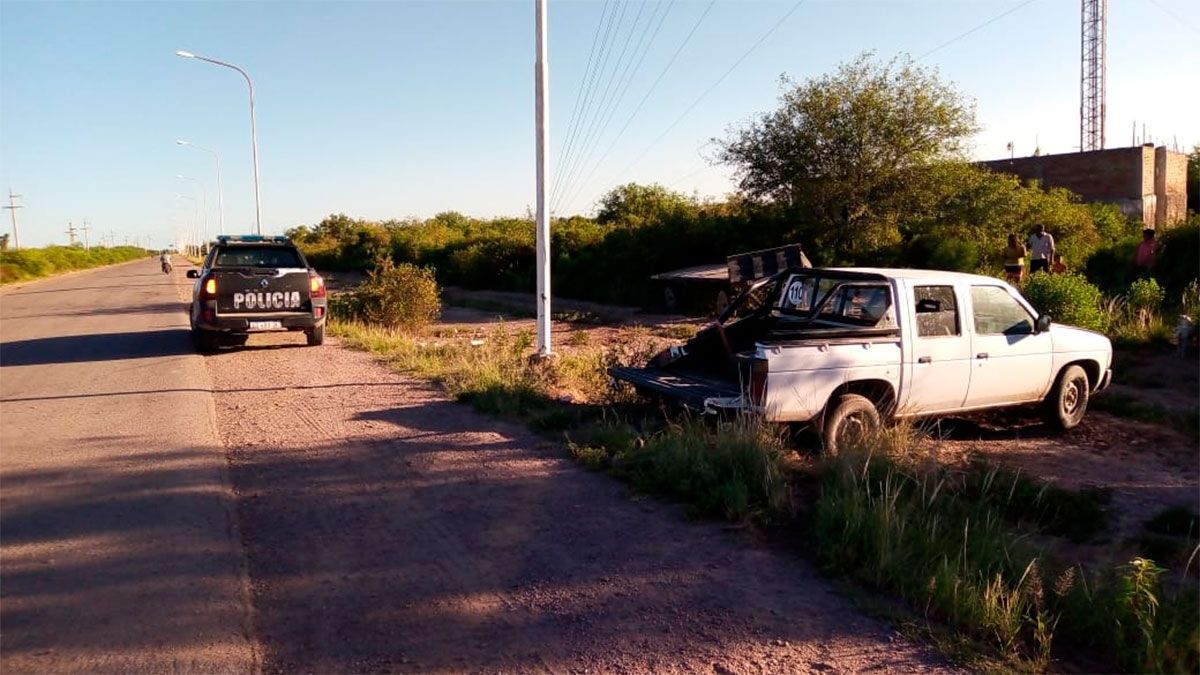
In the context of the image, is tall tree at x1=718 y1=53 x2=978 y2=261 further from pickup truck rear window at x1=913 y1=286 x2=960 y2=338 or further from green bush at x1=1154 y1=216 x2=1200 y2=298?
pickup truck rear window at x1=913 y1=286 x2=960 y2=338

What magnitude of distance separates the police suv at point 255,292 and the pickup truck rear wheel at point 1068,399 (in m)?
10.7

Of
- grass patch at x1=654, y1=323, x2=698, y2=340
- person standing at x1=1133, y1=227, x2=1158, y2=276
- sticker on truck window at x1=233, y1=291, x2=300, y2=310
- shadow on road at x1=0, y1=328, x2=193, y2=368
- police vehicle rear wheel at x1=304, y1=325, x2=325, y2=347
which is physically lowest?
grass patch at x1=654, y1=323, x2=698, y2=340

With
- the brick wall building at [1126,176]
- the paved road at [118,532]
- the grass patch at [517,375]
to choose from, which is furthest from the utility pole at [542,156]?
the brick wall building at [1126,176]

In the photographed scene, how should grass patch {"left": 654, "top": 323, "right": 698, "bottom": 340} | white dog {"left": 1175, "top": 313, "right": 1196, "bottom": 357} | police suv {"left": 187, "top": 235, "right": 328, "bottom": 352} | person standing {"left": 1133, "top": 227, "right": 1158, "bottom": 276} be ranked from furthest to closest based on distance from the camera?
grass patch {"left": 654, "top": 323, "right": 698, "bottom": 340}, person standing {"left": 1133, "top": 227, "right": 1158, "bottom": 276}, police suv {"left": 187, "top": 235, "right": 328, "bottom": 352}, white dog {"left": 1175, "top": 313, "right": 1196, "bottom": 357}

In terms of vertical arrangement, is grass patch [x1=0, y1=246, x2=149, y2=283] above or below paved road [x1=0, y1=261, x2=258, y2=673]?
above

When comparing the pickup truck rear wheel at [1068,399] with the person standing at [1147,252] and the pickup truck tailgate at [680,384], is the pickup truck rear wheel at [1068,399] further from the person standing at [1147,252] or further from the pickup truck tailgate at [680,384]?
the person standing at [1147,252]

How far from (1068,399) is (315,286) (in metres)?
10.9

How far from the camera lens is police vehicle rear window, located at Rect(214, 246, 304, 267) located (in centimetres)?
1484

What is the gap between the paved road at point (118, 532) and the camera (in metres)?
4.11

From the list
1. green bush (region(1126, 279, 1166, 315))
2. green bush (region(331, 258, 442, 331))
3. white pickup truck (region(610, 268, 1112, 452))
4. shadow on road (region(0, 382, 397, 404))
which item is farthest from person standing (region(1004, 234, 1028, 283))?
shadow on road (region(0, 382, 397, 404))

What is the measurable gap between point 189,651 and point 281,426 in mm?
4800

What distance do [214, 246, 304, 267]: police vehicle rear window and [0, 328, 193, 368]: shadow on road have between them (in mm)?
1666

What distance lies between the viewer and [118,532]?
558cm

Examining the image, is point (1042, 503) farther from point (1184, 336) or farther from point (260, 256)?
point (260, 256)
